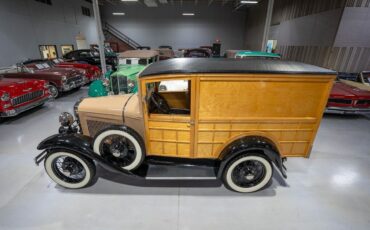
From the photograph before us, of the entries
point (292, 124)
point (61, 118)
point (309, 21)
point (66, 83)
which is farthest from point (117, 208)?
point (309, 21)

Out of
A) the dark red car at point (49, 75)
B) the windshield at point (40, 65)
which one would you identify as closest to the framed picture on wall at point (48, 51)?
the windshield at point (40, 65)

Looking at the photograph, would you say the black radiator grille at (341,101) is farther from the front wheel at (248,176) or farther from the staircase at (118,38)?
the staircase at (118,38)

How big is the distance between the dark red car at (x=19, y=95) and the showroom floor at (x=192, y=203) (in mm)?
1669

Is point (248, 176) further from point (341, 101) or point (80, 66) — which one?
point (80, 66)

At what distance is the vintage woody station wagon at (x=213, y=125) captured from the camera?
211 cm

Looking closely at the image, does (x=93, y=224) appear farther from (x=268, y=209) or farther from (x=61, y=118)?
(x=268, y=209)

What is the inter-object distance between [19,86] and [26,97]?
1.08ft

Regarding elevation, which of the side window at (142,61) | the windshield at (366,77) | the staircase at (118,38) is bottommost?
the windshield at (366,77)

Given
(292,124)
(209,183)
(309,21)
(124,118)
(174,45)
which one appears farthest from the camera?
(174,45)

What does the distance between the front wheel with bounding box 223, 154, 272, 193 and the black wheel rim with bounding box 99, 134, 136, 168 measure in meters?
1.35

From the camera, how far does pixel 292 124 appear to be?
2.30 meters

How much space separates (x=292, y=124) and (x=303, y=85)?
48 cm

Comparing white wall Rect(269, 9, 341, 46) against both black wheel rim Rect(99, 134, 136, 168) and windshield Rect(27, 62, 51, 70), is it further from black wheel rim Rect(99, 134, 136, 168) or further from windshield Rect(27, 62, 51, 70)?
windshield Rect(27, 62, 51, 70)

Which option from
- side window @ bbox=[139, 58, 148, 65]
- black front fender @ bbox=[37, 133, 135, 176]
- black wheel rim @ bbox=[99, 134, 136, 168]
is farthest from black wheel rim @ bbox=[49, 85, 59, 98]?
black wheel rim @ bbox=[99, 134, 136, 168]
